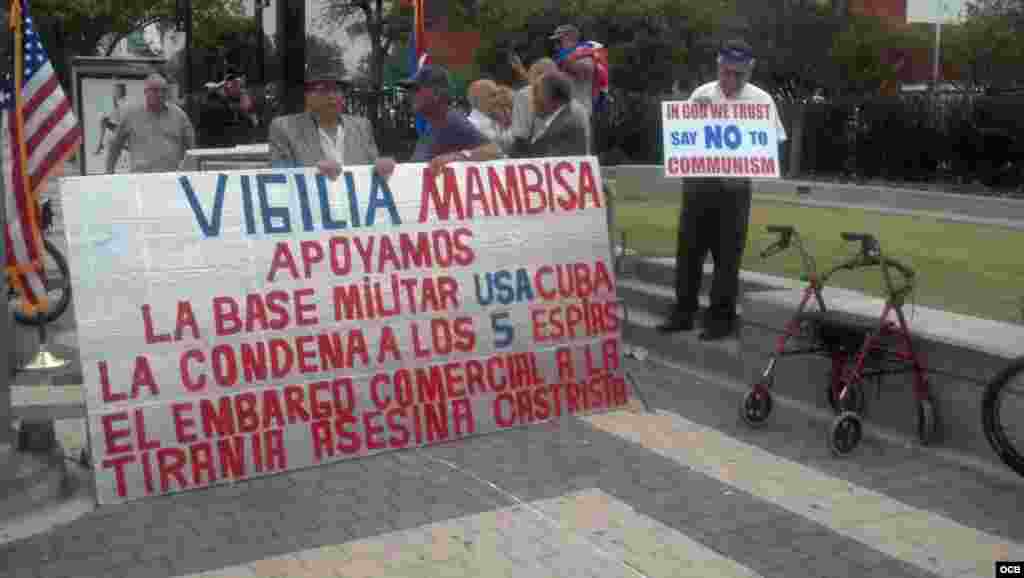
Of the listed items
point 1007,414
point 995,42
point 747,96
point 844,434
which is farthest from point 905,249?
point 995,42

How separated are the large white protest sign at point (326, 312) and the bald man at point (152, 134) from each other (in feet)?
16.3

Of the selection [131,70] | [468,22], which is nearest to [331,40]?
[468,22]

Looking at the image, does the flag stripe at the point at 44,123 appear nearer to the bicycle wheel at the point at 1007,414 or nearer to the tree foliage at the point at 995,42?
the bicycle wheel at the point at 1007,414

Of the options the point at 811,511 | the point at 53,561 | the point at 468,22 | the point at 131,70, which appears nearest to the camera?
the point at 53,561

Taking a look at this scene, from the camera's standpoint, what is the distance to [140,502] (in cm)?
568

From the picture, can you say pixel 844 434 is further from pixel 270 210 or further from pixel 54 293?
pixel 54 293

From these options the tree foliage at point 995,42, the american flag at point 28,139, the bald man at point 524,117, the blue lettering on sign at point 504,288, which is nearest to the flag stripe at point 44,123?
the american flag at point 28,139

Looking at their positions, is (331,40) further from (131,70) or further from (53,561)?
(53,561)

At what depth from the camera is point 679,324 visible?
862 centimetres

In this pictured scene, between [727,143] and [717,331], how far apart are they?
1278 millimetres

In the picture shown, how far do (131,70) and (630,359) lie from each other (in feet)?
38.9

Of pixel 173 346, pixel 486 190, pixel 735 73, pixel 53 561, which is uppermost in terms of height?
pixel 735 73

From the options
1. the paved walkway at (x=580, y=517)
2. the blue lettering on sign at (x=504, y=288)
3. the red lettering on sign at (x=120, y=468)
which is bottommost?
the paved walkway at (x=580, y=517)

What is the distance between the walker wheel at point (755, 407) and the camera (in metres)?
6.86
